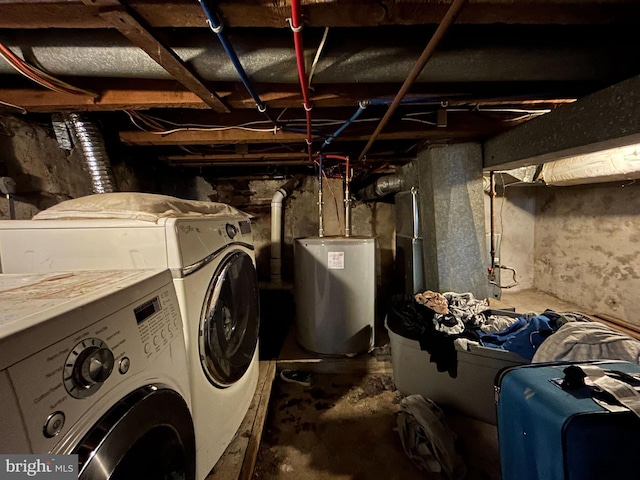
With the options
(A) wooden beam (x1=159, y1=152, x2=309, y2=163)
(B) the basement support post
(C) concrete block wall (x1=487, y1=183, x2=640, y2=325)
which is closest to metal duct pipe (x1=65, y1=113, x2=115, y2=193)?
(A) wooden beam (x1=159, y1=152, x2=309, y2=163)

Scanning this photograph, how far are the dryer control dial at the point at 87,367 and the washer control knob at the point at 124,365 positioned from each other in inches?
1.0

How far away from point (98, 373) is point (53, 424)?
90 millimetres

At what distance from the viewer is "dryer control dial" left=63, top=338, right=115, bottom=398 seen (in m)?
0.45

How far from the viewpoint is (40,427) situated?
0.39 meters

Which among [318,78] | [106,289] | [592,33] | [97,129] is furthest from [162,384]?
[592,33]

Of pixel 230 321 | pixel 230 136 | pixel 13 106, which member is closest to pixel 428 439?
pixel 230 321

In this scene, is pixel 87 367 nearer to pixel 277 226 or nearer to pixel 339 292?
pixel 339 292

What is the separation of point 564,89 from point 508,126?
473mm

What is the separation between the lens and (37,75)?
100cm

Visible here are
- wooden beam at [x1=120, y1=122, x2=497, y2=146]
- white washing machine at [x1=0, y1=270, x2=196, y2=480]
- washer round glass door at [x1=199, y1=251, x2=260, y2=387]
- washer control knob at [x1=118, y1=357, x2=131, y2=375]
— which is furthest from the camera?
wooden beam at [x1=120, y1=122, x2=497, y2=146]

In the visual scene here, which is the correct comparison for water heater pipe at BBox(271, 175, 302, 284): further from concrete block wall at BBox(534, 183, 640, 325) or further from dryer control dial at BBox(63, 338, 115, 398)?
concrete block wall at BBox(534, 183, 640, 325)

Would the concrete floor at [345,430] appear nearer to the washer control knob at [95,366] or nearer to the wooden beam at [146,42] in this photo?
the washer control knob at [95,366]

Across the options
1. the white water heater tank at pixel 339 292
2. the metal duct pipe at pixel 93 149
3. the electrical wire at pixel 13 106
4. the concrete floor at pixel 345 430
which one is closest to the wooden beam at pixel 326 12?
the electrical wire at pixel 13 106

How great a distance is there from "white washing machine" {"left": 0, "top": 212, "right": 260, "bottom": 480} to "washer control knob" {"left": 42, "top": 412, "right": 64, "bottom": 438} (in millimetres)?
404
